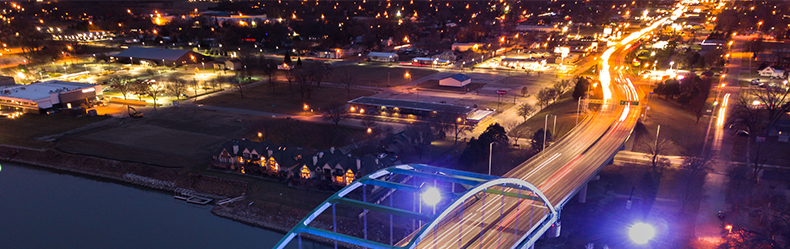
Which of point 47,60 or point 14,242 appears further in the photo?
point 47,60

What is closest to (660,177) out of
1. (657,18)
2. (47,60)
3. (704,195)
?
(704,195)

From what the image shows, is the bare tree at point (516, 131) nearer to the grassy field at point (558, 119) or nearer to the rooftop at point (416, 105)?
the grassy field at point (558, 119)

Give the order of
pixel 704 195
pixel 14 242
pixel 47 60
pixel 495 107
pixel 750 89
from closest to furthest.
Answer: pixel 14 242, pixel 704 195, pixel 495 107, pixel 750 89, pixel 47 60

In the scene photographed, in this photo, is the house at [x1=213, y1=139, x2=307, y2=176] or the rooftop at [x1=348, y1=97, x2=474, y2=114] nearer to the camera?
the house at [x1=213, y1=139, x2=307, y2=176]

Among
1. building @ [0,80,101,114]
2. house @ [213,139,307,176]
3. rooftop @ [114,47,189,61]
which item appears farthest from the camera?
rooftop @ [114,47,189,61]

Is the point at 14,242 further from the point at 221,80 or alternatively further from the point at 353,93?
the point at 221,80

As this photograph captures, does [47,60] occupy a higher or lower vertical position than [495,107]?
higher

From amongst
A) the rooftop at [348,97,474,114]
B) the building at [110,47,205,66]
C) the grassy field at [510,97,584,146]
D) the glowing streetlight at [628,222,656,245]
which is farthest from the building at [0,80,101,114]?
the glowing streetlight at [628,222,656,245]

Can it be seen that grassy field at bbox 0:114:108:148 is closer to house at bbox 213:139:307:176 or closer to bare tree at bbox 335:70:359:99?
house at bbox 213:139:307:176
